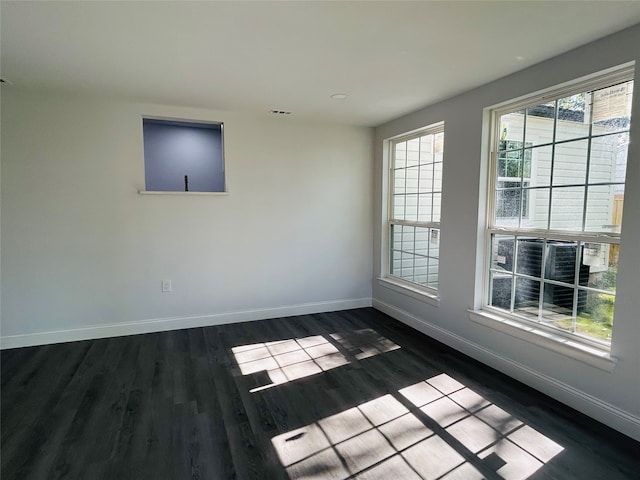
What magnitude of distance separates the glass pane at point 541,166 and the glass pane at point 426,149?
1200mm

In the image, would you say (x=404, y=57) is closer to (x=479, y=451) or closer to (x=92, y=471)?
(x=479, y=451)

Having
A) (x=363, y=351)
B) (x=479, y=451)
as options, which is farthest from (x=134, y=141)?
(x=479, y=451)

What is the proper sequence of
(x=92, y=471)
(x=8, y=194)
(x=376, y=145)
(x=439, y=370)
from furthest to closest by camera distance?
(x=376, y=145) → (x=8, y=194) → (x=439, y=370) → (x=92, y=471)

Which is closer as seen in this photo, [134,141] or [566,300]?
[566,300]

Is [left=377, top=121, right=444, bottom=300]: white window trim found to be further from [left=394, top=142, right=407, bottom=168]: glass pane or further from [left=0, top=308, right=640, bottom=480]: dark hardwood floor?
[left=0, top=308, right=640, bottom=480]: dark hardwood floor

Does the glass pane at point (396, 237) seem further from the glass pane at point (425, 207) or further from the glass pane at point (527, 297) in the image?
the glass pane at point (527, 297)

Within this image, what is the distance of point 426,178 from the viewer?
3752mm

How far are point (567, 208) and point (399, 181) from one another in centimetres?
204

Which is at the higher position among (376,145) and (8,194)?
(376,145)

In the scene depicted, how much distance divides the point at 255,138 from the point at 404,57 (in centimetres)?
203

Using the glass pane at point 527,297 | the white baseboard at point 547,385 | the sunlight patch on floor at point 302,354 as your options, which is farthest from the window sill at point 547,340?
the sunlight patch on floor at point 302,354

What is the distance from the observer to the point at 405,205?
4.10m

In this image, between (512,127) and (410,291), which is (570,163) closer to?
(512,127)

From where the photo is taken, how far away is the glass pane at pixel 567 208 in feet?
7.54
